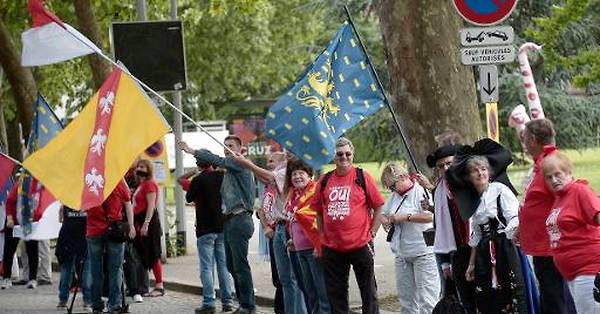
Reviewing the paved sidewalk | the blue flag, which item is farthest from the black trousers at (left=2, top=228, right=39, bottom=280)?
the paved sidewalk

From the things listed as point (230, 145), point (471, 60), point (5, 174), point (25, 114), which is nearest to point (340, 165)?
point (471, 60)

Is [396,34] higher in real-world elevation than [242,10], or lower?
lower

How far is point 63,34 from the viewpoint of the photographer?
1405 cm

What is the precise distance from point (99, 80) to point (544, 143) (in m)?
14.7

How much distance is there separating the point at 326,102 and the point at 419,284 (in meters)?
1.68

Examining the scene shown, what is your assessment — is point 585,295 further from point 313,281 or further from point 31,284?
point 31,284

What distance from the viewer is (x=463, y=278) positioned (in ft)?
34.7

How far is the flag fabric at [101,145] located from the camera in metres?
13.7

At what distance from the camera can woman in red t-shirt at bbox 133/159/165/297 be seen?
55.5ft

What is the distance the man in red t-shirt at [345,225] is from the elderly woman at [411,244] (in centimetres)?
18

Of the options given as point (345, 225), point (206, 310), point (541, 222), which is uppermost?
point (345, 225)

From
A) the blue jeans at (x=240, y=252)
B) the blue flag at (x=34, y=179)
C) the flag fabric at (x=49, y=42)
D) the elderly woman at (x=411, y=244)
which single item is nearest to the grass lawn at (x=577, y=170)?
the blue flag at (x=34, y=179)

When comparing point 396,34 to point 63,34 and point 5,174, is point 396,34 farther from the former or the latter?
point 5,174

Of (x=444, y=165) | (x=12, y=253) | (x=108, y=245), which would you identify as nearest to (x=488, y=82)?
(x=444, y=165)
